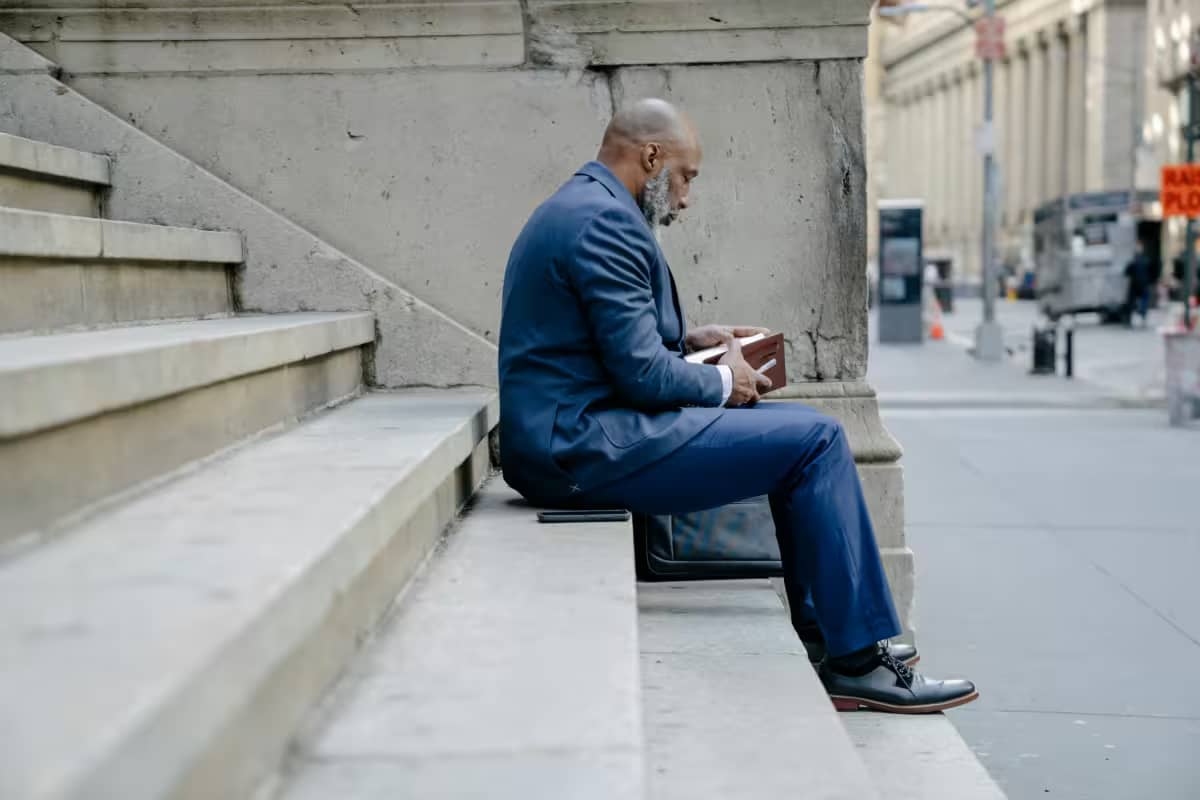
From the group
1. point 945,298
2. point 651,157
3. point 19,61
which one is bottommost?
point 945,298

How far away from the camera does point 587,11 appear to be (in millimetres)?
5520

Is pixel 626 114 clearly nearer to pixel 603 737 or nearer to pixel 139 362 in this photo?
pixel 139 362

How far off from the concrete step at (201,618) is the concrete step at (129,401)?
8 centimetres

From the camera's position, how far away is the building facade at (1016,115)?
60469 mm

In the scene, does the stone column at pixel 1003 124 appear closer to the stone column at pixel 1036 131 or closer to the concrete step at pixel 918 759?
the stone column at pixel 1036 131

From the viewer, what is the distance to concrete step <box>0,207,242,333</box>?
148 inches

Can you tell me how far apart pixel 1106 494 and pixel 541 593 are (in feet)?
21.4

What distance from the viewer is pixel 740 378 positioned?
4.41 meters

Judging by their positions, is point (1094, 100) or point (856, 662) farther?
point (1094, 100)

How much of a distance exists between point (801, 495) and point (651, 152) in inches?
41.1

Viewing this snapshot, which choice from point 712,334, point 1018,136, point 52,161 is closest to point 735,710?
point 712,334

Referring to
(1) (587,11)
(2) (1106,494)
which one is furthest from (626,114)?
(2) (1106,494)

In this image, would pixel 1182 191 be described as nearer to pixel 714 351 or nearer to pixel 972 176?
pixel 714 351

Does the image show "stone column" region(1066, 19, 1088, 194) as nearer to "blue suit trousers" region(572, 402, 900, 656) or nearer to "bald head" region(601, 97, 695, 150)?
"bald head" region(601, 97, 695, 150)
